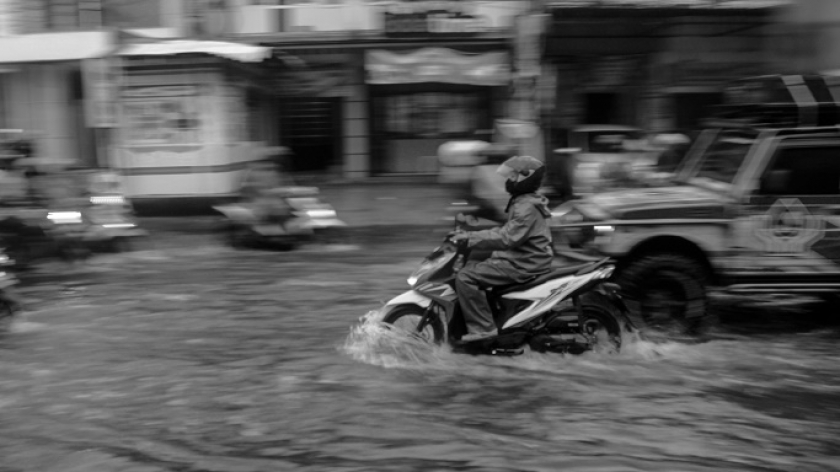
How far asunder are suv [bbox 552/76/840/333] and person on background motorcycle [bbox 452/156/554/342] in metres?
1.01

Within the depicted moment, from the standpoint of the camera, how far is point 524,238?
641 centimetres

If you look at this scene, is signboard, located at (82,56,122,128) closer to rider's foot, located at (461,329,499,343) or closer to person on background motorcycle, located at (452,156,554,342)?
person on background motorcycle, located at (452,156,554,342)

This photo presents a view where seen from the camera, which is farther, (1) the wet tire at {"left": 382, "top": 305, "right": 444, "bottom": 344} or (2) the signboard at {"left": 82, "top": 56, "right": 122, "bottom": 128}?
(2) the signboard at {"left": 82, "top": 56, "right": 122, "bottom": 128}

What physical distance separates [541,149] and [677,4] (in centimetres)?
385

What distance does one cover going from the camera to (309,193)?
525 inches

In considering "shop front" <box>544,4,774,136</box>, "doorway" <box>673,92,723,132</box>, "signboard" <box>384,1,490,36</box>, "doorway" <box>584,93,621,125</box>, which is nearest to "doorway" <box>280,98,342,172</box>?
"signboard" <box>384,1,490,36</box>

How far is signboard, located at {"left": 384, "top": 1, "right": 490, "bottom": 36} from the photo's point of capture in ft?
63.3

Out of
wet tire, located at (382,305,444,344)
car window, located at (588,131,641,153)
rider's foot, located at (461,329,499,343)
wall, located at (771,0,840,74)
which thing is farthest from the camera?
car window, located at (588,131,641,153)

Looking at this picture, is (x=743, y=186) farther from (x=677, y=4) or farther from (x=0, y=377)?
(x=677, y=4)

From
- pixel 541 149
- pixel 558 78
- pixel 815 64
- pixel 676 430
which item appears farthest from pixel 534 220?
pixel 558 78

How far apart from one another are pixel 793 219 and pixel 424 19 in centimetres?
1317

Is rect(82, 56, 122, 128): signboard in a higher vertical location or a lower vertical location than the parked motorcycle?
higher

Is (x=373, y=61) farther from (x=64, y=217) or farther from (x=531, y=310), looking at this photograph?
(x=531, y=310)

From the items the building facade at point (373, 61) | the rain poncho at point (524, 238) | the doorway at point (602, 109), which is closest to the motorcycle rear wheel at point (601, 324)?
the rain poncho at point (524, 238)
